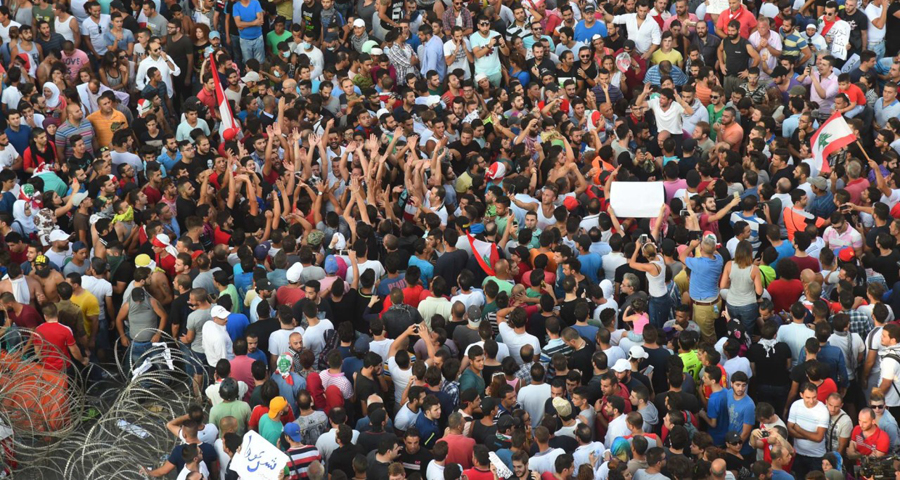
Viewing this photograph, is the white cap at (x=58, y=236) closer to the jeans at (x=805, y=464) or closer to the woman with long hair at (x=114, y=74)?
the woman with long hair at (x=114, y=74)

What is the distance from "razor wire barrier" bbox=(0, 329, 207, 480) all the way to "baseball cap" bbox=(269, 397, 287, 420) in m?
1.24

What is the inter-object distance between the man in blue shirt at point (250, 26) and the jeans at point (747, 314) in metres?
9.75

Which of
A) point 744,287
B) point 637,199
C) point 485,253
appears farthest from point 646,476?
point 637,199

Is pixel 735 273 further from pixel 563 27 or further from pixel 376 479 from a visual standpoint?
pixel 563 27

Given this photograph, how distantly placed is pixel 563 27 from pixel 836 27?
422cm

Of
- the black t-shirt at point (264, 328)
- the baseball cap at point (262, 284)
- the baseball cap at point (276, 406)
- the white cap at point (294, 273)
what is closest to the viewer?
the baseball cap at point (276, 406)

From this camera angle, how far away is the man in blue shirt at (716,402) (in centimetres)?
1320

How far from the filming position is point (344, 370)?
13.9m

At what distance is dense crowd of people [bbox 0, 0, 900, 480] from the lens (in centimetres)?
1305

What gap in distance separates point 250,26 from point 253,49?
1.27 feet

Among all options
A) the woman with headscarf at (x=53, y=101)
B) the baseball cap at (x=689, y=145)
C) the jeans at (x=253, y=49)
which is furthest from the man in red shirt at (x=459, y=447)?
the jeans at (x=253, y=49)

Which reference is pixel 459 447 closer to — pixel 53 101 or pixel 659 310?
pixel 659 310

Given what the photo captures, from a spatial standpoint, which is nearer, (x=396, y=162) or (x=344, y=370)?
(x=344, y=370)

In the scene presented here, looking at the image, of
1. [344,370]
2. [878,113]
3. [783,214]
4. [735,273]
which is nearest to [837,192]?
[783,214]
